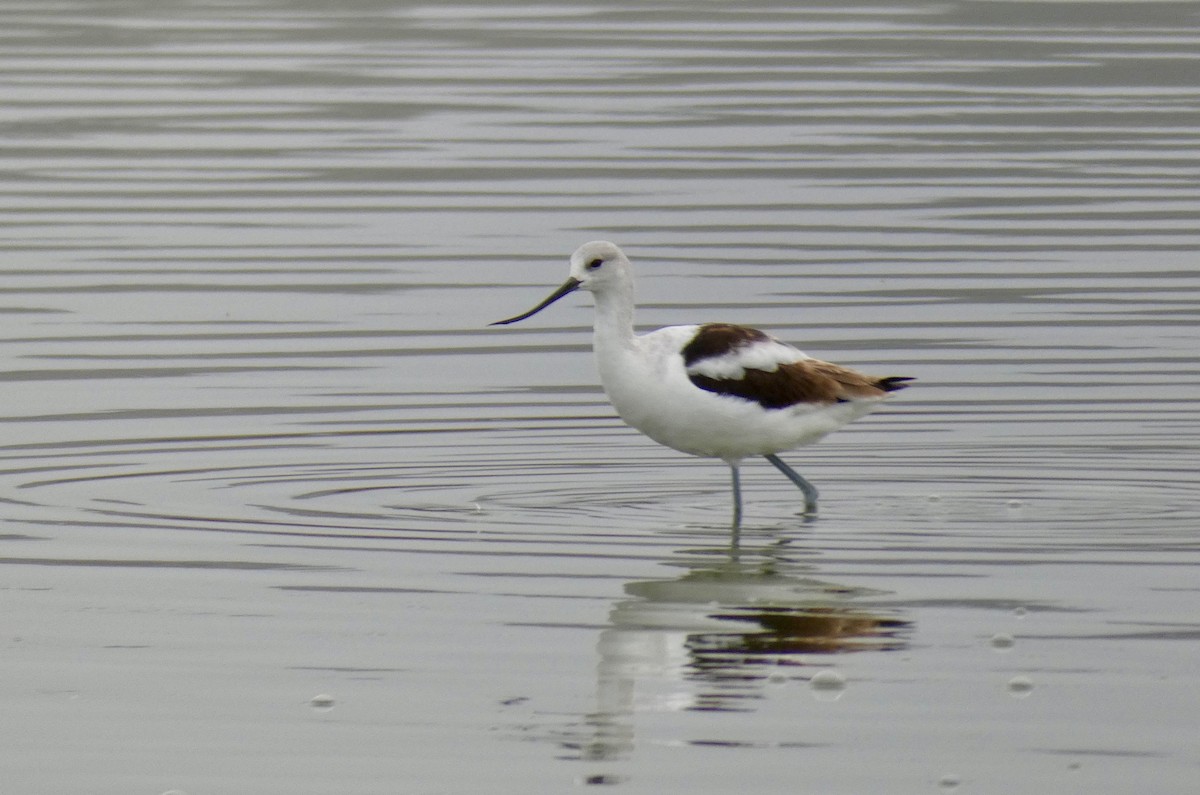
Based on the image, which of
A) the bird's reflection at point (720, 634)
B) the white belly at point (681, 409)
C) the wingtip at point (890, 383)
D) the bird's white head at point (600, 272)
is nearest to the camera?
the bird's reflection at point (720, 634)

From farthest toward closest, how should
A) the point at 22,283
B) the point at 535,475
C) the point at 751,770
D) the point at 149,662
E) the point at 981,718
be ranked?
the point at 22,283
the point at 535,475
the point at 149,662
the point at 981,718
the point at 751,770

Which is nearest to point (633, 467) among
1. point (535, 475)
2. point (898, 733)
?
point (535, 475)

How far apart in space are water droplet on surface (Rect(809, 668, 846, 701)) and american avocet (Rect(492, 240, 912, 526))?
297 centimetres

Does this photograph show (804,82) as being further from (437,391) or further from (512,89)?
(437,391)

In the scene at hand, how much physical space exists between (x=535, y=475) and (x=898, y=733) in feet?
15.0

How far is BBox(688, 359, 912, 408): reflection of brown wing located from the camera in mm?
11172

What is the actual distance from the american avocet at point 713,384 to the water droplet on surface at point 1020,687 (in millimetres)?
3092

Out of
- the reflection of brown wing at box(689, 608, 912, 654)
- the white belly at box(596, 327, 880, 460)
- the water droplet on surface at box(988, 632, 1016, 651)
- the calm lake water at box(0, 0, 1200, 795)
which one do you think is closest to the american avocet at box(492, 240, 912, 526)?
the white belly at box(596, 327, 880, 460)

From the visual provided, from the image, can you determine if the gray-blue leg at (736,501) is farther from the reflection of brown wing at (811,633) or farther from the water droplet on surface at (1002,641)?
the water droplet on surface at (1002,641)

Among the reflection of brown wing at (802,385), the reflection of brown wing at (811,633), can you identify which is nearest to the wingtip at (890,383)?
the reflection of brown wing at (802,385)

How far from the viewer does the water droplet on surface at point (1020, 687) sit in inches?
317

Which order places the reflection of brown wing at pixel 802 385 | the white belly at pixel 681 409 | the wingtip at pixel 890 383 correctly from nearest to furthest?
the white belly at pixel 681 409 → the reflection of brown wing at pixel 802 385 → the wingtip at pixel 890 383

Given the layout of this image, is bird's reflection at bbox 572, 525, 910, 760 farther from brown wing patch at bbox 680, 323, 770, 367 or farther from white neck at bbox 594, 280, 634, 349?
white neck at bbox 594, 280, 634, 349

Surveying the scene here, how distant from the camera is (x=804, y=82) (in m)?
25.1
